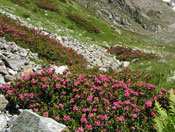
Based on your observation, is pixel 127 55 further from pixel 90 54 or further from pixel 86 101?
pixel 86 101

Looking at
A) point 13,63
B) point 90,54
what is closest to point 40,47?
point 13,63

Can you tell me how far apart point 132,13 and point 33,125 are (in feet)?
332

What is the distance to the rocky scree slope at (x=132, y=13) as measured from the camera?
224 feet

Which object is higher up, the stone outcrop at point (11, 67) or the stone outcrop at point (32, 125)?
the stone outcrop at point (32, 125)

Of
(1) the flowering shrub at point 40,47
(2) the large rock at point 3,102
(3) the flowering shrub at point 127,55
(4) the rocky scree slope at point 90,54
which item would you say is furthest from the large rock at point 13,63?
(3) the flowering shrub at point 127,55

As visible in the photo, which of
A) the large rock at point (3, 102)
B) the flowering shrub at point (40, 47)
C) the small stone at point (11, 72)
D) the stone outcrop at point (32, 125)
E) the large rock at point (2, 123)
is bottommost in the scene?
the flowering shrub at point (40, 47)

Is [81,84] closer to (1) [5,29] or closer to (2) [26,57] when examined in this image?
(2) [26,57]

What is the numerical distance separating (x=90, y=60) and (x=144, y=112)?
7.87 metres

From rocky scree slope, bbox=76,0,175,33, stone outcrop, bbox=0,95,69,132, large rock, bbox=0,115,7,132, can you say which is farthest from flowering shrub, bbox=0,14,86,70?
rocky scree slope, bbox=76,0,175,33

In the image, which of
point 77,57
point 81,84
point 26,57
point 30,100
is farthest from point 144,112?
point 77,57

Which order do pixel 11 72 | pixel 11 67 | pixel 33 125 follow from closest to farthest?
pixel 33 125 < pixel 11 72 < pixel 11 67

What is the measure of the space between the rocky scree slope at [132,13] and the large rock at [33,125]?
63986 mm

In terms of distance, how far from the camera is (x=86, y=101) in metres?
4.77

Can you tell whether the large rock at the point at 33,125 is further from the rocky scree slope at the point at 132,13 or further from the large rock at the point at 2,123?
the rocky scree slope at the point at 132,13
